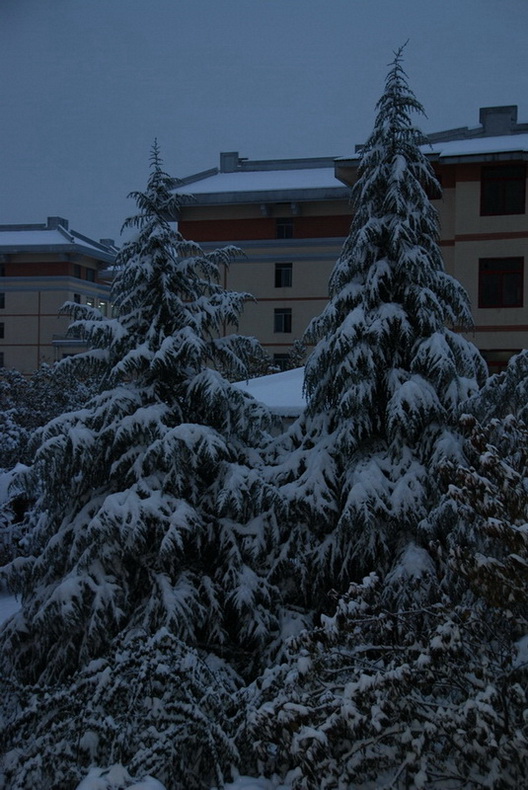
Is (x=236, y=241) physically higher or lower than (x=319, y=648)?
higher

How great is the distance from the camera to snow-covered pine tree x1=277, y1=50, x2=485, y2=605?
8.43 m

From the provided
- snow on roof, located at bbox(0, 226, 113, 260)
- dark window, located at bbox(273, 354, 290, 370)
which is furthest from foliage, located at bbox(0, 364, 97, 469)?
snow on roof, located at bbox(0, 226, 113, 260)

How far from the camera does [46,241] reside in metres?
52.3

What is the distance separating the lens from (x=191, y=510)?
8.49 metres

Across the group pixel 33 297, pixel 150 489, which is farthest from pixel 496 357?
pixel 33 297

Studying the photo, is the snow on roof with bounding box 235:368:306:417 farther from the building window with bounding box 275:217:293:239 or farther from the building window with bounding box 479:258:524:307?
the building window with bounding box 275:217:293:239

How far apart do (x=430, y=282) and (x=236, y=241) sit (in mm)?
27132

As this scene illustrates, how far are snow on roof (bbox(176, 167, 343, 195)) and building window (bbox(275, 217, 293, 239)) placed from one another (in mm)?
1621

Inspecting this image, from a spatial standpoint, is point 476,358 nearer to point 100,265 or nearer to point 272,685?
point 272,685

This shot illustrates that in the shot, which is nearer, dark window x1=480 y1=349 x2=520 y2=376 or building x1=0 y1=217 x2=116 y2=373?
dark window x1=480 y1=349 x2=520 y2=376

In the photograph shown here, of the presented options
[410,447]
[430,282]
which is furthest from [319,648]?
[430,282]

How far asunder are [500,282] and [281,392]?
11989mm

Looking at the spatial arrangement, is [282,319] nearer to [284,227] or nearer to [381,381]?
[284,227]

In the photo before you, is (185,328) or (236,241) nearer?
(185,328)
